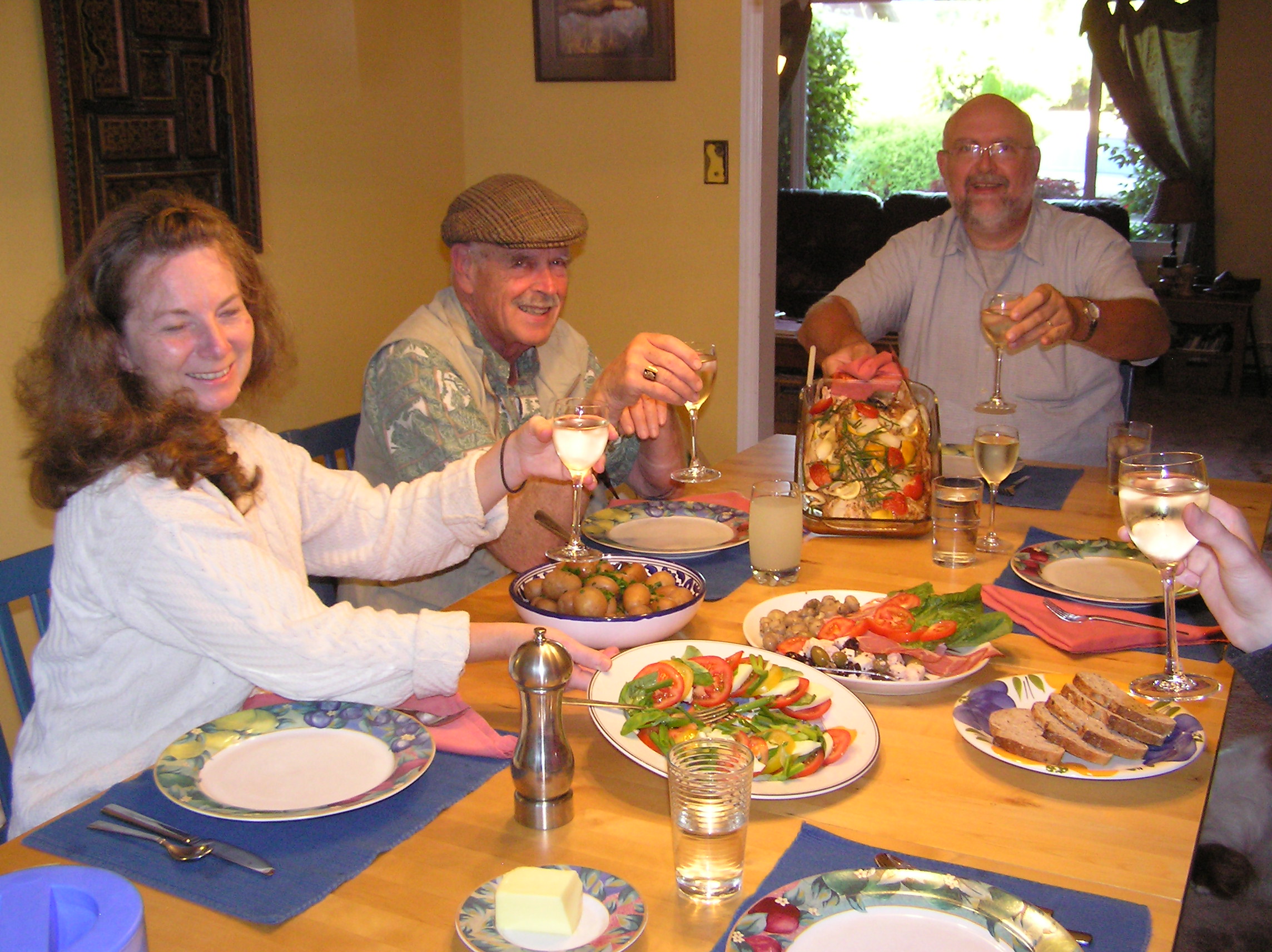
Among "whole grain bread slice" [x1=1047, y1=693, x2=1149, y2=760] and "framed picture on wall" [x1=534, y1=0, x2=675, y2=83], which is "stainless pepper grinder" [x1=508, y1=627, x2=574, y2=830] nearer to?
"whole grain bread slice" [x1=1047, y1=693, x2=1149, y2=760]

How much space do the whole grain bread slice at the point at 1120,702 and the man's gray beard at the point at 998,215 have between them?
6.37 ft

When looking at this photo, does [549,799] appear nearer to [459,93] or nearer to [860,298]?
[860,298]

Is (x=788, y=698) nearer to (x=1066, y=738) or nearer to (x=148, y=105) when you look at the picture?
(x=1066, y=738)

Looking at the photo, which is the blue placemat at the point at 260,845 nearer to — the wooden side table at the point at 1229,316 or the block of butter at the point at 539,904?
the block of butter at the point at 539,904

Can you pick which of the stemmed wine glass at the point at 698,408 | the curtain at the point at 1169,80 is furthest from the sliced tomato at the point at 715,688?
the curtain at the point at 1169,80

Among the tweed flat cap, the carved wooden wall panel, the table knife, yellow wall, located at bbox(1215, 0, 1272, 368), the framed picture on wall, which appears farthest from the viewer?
yellow wall, located at bbox(1215, 0, 1272, 368)

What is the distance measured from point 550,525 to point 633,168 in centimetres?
233

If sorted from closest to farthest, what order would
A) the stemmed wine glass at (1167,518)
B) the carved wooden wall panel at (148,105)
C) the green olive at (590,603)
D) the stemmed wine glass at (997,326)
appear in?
the stemmed wine glass at (1167,518), the green olive at (590,603), the stemmed wine glass at (997,326), the carved wooden wall panel at (148,105)

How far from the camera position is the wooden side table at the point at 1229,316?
691 cm

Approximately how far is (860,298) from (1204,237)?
18.1ft

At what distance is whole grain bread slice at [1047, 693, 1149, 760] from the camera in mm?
1149

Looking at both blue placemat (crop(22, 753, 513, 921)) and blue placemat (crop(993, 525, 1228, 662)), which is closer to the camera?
blue placemat (crop(22, 753, 513, 921))

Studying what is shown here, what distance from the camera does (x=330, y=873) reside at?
0.97 m

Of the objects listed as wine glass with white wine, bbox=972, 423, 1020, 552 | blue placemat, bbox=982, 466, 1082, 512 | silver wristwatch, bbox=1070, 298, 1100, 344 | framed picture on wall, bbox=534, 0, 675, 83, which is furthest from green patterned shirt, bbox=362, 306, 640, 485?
framed picture on wall, bbox=534, 0, 675, 83
